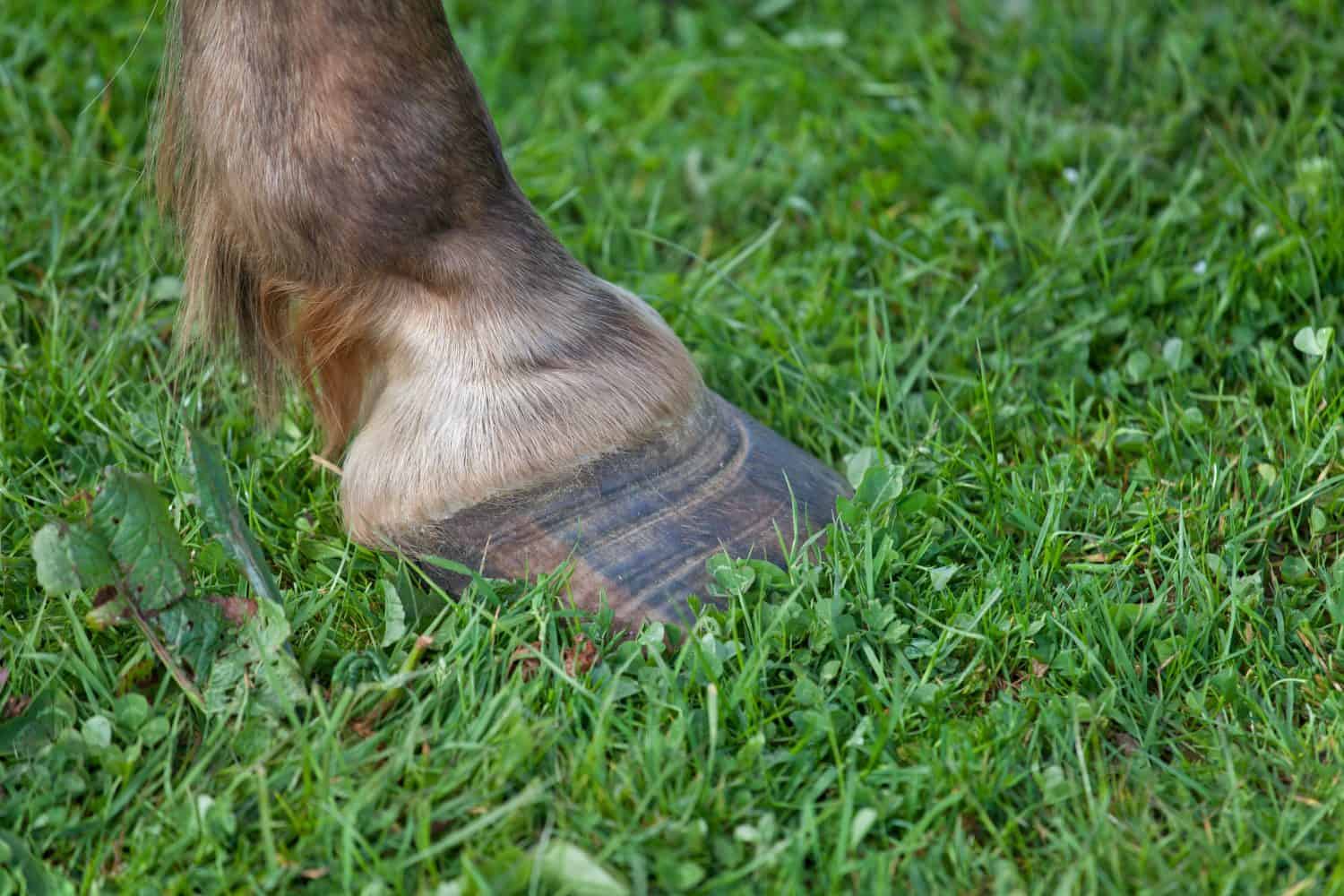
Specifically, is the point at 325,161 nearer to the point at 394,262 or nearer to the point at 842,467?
the point at 394,262

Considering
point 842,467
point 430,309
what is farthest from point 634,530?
point 842,467

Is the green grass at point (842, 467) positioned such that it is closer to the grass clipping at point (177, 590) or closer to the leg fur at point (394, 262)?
the grass clipping at point (177, 590)

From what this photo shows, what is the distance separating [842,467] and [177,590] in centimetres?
102

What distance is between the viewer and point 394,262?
179 centimetres

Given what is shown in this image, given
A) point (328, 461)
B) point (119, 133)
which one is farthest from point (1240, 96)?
point (119, 133)

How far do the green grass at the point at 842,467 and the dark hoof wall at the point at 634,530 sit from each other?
52 mm

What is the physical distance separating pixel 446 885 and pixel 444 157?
2.84 ft

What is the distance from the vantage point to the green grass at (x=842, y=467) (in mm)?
1558

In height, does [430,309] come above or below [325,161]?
below

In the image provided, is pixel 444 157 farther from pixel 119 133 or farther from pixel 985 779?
pixel 119 133

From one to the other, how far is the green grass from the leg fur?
0.57 ft

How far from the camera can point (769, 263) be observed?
2.75 m

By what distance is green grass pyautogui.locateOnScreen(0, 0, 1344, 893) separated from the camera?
5.11 feet

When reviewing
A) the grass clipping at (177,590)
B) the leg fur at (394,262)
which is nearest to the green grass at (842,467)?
the grass clipping at (177,590)
